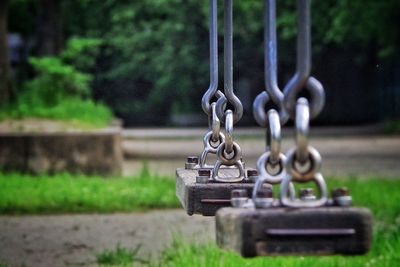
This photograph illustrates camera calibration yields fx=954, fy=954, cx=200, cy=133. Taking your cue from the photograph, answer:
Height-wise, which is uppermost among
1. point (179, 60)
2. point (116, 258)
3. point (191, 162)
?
point (191, 162)

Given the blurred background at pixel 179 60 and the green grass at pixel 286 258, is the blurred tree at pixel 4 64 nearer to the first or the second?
the green grass at pixel 286 258

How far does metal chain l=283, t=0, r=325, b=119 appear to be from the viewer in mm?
2123

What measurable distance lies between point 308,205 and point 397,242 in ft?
9.74

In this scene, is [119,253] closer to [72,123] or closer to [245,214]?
[245,214]

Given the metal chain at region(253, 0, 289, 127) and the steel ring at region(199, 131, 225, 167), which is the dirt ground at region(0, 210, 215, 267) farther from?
the metal chain at region(253, 0, 289, 127)

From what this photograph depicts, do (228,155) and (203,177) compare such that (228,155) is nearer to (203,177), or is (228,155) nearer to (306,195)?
(203,177)

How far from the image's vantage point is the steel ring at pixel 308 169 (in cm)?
210

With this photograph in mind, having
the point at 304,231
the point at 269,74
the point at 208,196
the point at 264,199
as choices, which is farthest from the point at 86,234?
the point at 304,231

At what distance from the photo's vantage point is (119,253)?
5141mm

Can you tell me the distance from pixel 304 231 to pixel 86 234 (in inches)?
174

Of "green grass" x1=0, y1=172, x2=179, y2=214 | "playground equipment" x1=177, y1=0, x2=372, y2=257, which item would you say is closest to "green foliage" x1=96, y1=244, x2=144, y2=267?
"green grass" x1=0, y1=172, x2=179, y2=214

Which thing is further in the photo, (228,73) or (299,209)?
(228,73)

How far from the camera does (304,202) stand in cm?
219

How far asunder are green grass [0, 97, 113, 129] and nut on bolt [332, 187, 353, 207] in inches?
378
